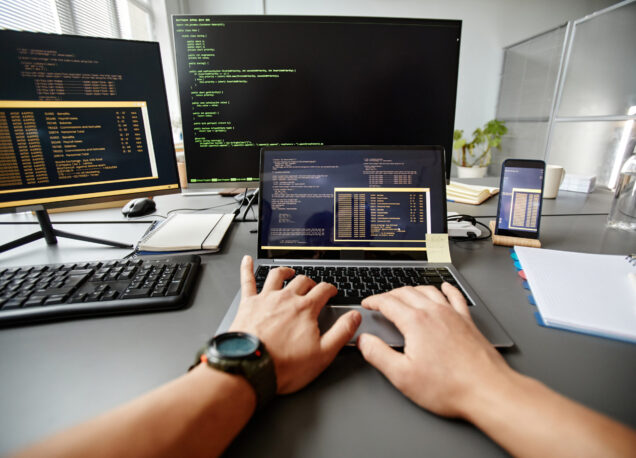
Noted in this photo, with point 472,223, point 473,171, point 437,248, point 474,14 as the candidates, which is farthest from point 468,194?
point 474,14

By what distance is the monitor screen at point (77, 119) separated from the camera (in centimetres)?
63

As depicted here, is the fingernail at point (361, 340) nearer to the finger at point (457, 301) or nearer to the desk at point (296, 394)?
the desk at point (296, 394)

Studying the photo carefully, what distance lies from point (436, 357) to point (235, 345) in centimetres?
23

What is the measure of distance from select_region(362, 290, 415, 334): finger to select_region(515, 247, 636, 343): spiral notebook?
237mm

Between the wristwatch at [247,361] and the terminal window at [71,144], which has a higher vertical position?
the terminal window at [71,144]

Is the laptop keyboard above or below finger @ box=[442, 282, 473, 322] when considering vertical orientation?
below

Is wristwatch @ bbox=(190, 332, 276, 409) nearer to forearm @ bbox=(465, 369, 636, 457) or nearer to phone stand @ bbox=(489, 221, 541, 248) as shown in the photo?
forearm @ bbox=(465, 369, 636, 457)

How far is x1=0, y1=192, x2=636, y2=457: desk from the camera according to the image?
11.9 inches

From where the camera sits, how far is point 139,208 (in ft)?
3.43

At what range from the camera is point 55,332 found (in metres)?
0.46

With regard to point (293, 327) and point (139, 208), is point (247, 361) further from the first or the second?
point (139, 208)

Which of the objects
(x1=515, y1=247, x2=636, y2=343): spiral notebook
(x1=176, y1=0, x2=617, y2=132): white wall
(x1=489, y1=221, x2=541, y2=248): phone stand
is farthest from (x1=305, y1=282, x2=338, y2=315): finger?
(x1=176, y1=0, x2=617, y2=132): white wall

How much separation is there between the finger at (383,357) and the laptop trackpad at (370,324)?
3 centimetres

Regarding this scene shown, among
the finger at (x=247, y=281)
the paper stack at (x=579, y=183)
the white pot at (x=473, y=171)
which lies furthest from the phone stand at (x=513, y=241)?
the white pot at (x=473, y=171)
